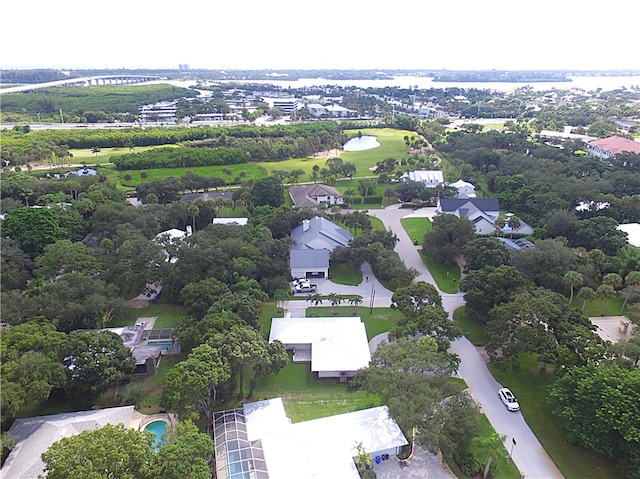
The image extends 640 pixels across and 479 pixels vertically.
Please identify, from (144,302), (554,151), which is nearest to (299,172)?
(144,302)

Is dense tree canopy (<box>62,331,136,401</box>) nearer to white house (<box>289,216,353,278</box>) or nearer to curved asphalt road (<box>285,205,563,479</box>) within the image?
curved asphalt road (<box>285,205,563,479</box>)

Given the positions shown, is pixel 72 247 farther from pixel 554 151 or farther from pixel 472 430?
pixel 554 151

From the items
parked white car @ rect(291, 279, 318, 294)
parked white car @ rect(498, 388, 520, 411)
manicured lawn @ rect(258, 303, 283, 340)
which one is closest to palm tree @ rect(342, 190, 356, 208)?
parked white car @ rect(291, 279, 318, 294)

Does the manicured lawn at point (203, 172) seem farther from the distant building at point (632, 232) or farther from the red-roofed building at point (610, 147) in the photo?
the red-roofed building at point (610, 147)

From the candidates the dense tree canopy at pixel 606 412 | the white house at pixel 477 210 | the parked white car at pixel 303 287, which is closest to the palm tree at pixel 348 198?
the white house at pixel 477 210

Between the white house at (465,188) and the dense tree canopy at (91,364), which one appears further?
the white house at (465,188)
